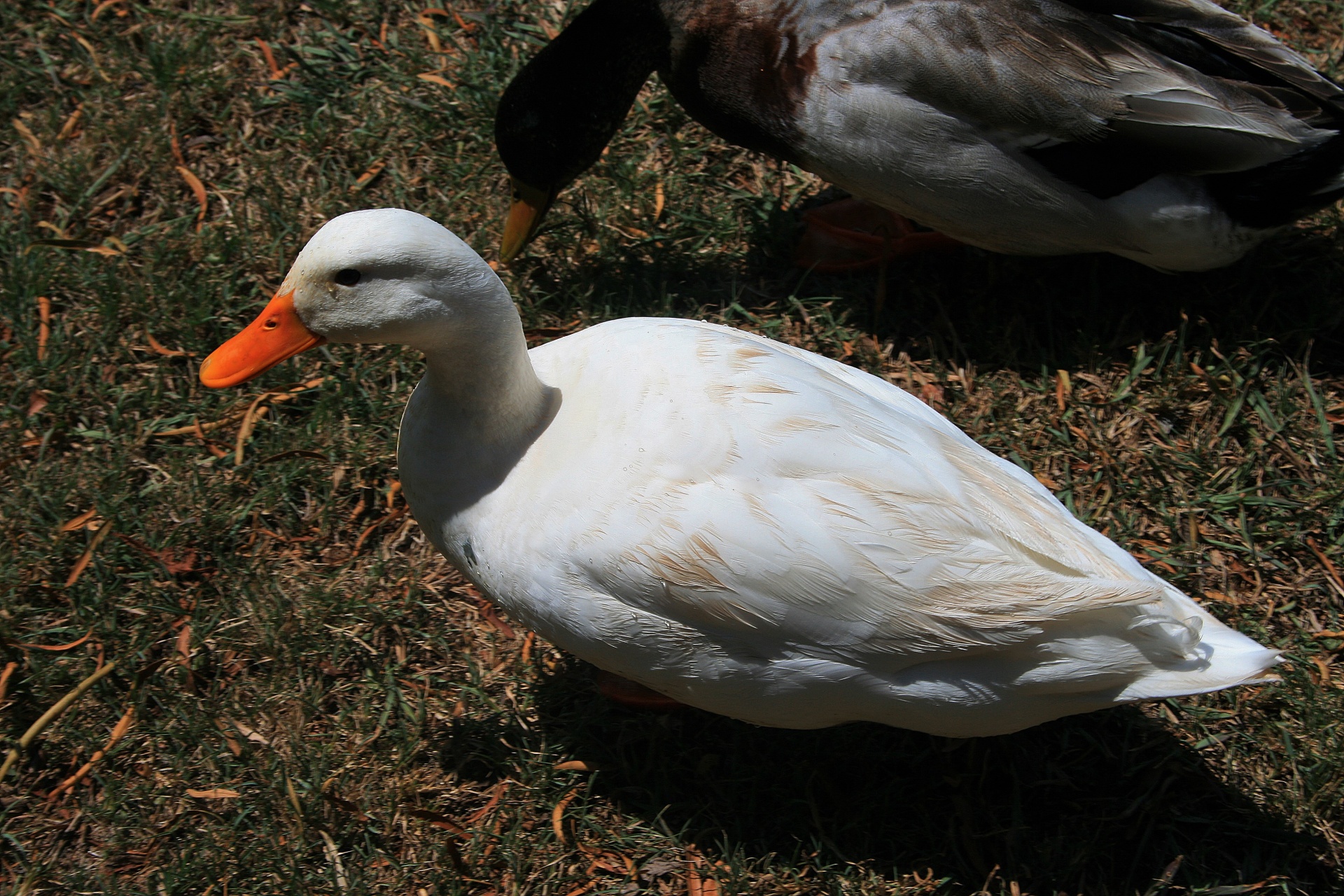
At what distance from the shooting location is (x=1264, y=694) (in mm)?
2641

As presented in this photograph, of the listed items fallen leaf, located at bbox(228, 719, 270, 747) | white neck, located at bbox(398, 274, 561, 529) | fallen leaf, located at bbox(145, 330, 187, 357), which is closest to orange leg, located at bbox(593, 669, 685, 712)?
white neck, located at bbox(398, 274, 561, 529)

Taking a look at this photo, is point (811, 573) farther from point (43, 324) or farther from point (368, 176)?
point (43, 324)

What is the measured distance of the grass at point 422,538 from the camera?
251cm

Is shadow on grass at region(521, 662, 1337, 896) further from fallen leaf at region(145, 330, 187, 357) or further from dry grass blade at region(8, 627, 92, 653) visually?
fallen leaf at region(145, 330, 187, 357)

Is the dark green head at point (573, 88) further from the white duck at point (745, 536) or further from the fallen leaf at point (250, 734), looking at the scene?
the fallen leaf at point (250, 734)

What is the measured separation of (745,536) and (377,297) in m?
0.83

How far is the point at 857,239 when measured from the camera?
344cm

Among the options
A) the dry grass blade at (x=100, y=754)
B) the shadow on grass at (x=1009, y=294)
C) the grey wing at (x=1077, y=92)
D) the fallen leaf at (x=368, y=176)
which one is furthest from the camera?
the fallen leaf at (x=368, y=176)

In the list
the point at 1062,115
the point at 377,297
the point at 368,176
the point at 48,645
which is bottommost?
the point at 48,645

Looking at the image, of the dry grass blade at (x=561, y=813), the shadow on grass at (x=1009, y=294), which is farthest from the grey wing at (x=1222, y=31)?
the dry grass blade at (x=561, y=813)

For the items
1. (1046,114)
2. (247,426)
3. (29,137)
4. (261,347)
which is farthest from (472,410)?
(29,137)

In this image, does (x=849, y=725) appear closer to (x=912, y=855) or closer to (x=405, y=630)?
(x=912, y=855)

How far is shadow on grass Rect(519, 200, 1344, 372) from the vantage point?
316 cm

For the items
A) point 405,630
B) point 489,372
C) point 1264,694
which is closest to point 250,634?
point 405,630
